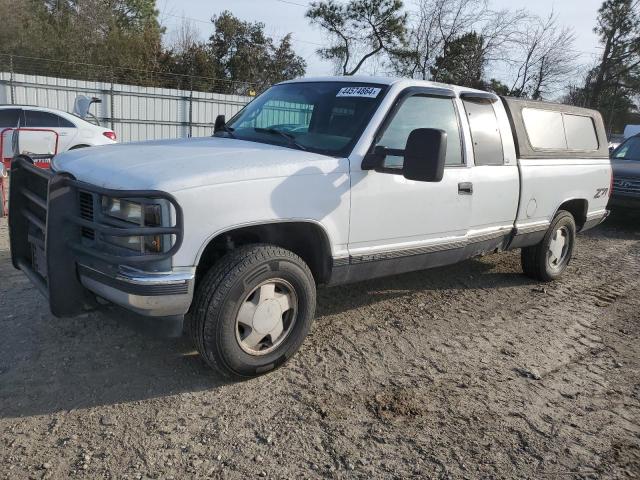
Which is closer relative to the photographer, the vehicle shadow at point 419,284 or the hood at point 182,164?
the hood at point 182,164

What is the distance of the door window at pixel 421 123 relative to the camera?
378 cm

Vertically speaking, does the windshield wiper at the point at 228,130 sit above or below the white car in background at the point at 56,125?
above

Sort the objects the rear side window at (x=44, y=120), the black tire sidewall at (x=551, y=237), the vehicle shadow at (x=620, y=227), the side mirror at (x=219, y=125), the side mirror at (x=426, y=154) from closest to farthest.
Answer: the side mirror at (x=426, y=154) → the side mirror at (x=219, y=125) → the black tire sidewall at (x=551, y=237) → the vehicle shadow at (x=620, y=227) → the rear side window at (x=44, y=120)

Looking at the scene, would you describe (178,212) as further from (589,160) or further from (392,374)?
(589,160)

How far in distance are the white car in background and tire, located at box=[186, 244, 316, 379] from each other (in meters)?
8.48

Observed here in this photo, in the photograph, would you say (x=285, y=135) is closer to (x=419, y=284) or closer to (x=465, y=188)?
(x=465, y=188)

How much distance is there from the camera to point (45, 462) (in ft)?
8.28

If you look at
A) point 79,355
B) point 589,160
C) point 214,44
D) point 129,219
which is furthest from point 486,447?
point 214,44

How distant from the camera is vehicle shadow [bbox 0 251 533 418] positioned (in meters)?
3.07

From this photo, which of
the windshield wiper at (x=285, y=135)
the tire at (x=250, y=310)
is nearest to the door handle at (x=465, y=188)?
the windshield wiper at (x=285, y=135)

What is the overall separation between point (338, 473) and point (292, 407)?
0.61 metres

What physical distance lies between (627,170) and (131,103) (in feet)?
49.3

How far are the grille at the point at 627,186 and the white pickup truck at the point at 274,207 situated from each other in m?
5.69

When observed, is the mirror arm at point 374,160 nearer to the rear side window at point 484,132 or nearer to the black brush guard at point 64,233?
the rear side window at point 484,132
